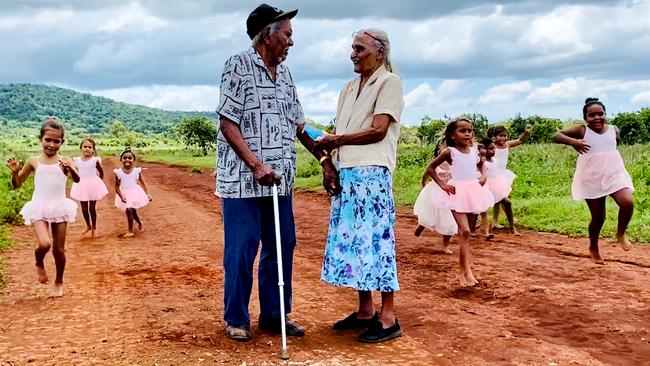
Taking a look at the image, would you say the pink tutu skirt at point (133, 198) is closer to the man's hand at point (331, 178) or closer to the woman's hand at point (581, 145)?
the woman's hand at point (581, 145)

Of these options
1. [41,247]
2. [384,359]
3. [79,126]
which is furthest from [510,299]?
[79,126]

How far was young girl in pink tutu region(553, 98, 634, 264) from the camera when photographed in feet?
25.7

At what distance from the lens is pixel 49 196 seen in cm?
702

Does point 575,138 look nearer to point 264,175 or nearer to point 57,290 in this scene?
point 264,175

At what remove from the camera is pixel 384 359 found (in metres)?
4.66

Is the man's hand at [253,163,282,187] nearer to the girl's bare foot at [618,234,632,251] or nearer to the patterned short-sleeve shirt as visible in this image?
the patterned short-sleeve shirt

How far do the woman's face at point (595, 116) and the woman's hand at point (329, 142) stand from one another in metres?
4.09

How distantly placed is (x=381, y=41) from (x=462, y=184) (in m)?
3.15

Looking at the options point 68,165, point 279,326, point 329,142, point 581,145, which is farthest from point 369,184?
point 581,145

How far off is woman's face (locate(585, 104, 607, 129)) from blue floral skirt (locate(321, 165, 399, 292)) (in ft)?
12.5

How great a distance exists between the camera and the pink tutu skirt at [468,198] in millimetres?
7355

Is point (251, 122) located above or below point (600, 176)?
above

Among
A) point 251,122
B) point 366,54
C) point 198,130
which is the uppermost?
point 198,130

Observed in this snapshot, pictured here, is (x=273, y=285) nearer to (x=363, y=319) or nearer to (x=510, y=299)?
(x=363, y=319)
